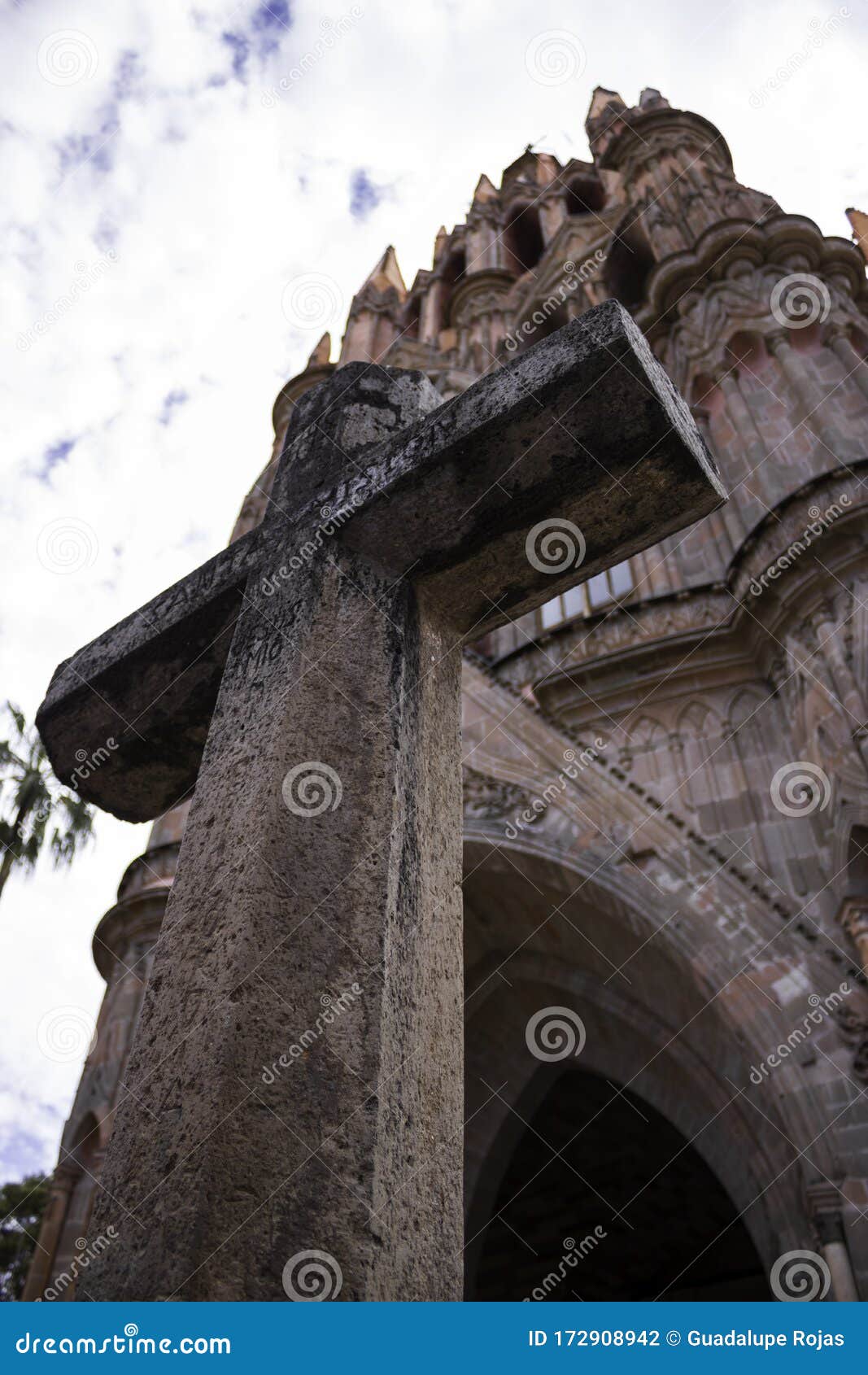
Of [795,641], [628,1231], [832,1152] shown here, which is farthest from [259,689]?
[628,1231]

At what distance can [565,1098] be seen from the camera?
37.1ft

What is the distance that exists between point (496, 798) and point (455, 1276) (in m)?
7.34

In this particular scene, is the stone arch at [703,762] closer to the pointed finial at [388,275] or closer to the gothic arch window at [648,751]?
the gothic arch window at [648,751]

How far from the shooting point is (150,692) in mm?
2660

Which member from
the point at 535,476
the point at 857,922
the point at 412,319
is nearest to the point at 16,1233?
the point at 857,922

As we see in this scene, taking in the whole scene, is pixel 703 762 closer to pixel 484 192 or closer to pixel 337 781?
pixel 337 781

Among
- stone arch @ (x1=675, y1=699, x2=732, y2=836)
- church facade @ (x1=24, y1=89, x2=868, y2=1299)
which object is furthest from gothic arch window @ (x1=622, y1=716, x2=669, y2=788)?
stone arch @ (x1=675, y1=699, x2=732, y2=836)

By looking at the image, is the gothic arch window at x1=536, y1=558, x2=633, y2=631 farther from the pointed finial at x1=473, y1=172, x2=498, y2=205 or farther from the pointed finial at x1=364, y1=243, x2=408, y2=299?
the pointed finial at x1=473, y1=172, x2=498, y2=205

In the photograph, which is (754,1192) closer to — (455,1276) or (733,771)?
(733,771)

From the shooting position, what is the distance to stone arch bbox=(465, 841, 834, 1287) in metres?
6.67

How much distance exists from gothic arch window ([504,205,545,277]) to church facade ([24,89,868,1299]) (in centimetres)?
1163

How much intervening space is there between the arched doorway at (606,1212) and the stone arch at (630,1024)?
1.00 metres

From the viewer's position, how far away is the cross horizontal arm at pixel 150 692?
8.46ft

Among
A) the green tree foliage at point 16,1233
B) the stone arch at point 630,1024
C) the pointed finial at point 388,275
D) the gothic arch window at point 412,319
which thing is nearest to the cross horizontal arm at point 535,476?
the stone arch at point 630,1024
